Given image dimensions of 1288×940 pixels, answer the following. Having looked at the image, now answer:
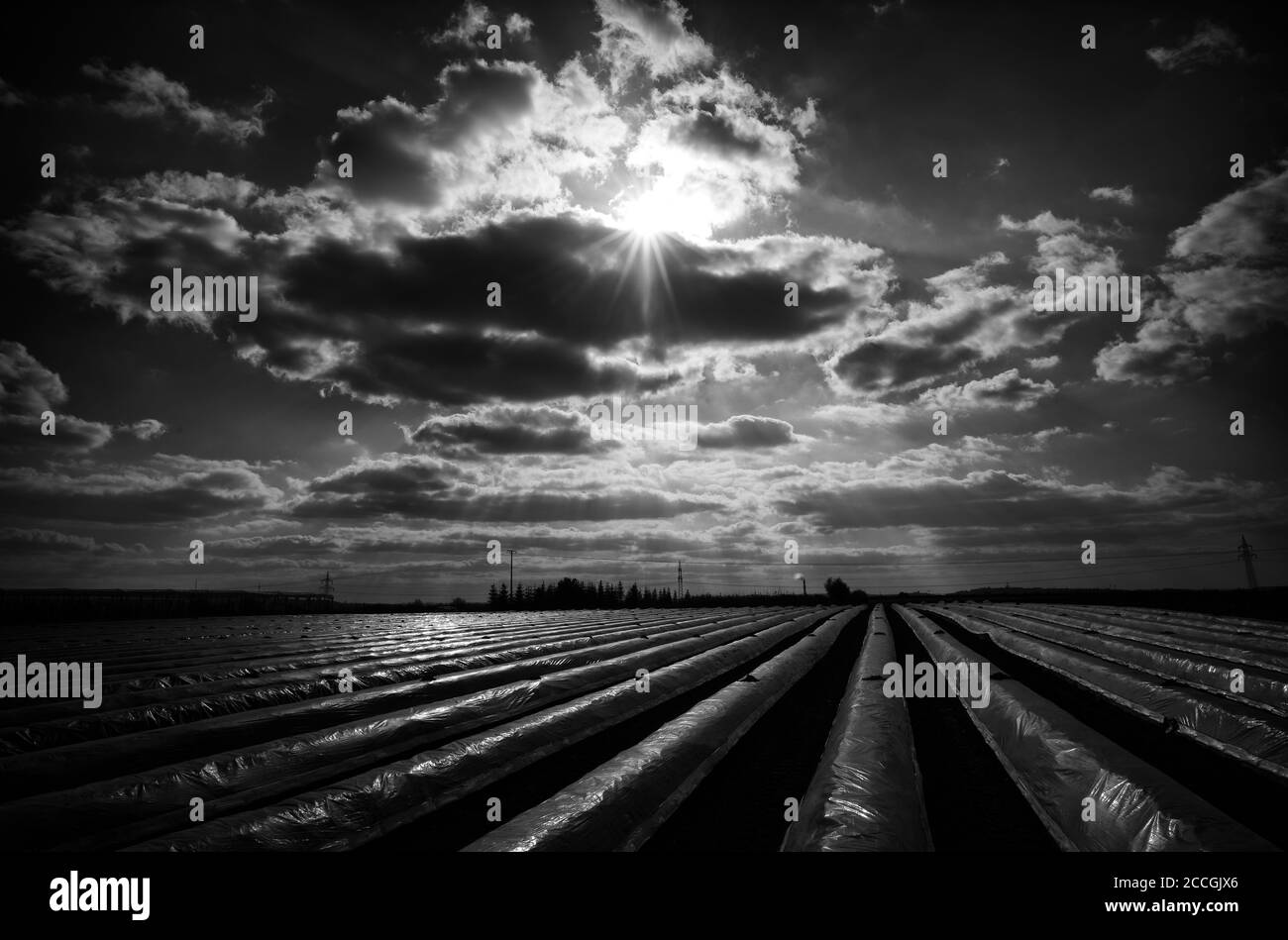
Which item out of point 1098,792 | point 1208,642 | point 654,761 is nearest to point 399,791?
point 654,761

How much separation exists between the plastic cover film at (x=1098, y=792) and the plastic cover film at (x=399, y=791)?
159 inches

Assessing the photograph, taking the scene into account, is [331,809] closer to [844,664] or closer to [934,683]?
[934,683]

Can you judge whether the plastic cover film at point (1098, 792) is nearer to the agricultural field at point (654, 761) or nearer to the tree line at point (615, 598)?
the agricultural field at point (654, 761)

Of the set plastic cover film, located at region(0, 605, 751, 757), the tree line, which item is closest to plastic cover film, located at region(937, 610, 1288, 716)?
plastic cover film, located at region(0, 605, 751, 757)

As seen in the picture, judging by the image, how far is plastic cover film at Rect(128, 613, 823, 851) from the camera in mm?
3503

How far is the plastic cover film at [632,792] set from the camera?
11.5ft

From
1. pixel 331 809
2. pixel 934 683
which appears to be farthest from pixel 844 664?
pixel 331 809

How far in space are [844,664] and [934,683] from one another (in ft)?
12.0

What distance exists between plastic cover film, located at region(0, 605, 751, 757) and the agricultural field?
0.08ft

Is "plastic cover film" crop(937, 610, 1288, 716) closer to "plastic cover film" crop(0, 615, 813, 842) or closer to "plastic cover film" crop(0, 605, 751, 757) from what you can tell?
"plastic cover film" crop(0, 615, 813, 842)

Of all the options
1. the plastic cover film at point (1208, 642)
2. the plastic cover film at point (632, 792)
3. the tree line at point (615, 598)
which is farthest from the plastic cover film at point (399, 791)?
the tree line at point (615, 598)

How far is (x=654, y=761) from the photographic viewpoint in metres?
4.73
